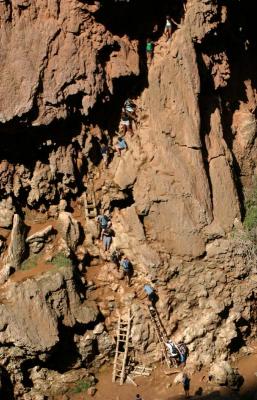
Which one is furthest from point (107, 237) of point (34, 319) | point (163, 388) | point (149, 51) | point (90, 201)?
point (149, 51)

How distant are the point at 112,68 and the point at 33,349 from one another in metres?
7.76

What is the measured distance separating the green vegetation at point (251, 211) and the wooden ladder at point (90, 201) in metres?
4.45

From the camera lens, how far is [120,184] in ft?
55.3

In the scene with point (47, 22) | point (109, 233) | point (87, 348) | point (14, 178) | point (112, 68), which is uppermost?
point (47, 22)

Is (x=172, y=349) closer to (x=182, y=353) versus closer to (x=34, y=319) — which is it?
(x=182, y=353)

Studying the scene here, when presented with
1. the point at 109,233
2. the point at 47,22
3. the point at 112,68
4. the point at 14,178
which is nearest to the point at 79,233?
the point at 109,233

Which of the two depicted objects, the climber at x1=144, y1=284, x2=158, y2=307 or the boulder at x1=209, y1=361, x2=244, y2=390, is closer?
the boulder at x1=209, y1=361, x2=244, y2=390

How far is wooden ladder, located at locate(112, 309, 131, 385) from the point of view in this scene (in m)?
16.2

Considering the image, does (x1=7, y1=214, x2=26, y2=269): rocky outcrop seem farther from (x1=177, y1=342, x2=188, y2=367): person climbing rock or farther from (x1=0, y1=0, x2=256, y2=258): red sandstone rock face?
(x1=177, y1=342, x2=188, y2=367): person climbing rock

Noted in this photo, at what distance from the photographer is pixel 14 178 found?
16.6 meters

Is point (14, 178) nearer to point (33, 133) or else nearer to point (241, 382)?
point (33, 133)

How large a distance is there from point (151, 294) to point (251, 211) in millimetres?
3945

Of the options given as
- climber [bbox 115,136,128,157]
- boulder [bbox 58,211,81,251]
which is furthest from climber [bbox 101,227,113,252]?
climber [bbox 115,136,128,157]

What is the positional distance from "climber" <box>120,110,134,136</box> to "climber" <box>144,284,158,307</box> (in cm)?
437
